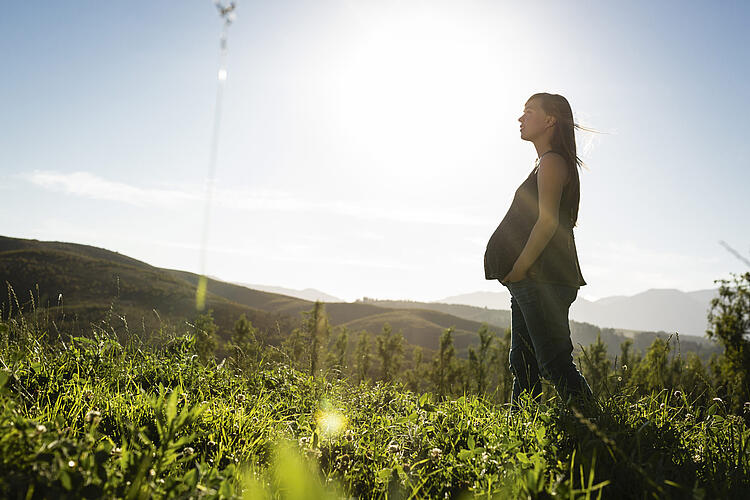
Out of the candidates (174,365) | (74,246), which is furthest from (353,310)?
(174,365)

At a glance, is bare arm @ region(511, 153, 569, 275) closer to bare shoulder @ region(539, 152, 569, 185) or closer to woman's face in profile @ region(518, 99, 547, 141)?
bare shoulder @ region(539, 152, 569, 185)

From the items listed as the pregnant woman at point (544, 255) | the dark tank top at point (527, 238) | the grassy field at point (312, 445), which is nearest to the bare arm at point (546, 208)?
the pregnant woman at point (544, 255)

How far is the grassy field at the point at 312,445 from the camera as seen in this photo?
1.29m

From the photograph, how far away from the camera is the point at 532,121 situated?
10.8 ft

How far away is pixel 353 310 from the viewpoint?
12788 cm

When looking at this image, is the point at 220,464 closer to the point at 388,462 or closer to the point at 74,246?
the point at 388,462

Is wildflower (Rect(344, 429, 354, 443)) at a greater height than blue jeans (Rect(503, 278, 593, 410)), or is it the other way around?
blue jeans (Rect(503, 278, 593, 410))

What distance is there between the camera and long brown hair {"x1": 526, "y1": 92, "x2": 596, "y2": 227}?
10.2 ft

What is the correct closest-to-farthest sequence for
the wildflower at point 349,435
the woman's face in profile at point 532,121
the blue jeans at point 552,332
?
the wildflower at point 349,435, the blue jeans at point 552,332, the woman's face in profile at point 532,121

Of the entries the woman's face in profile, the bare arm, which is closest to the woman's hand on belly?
the bare arm

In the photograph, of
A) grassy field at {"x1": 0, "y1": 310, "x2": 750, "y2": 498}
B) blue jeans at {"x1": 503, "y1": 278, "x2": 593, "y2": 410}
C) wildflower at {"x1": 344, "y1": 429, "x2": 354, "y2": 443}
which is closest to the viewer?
grassy field at {"x1": 0, "y1": 310, "x2": 750, "y2": 498}

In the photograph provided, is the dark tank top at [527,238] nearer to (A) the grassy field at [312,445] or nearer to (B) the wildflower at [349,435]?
(A) the grassy field at [312,445]

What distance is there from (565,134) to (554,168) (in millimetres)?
403

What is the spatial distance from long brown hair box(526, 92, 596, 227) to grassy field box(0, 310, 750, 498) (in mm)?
1425
